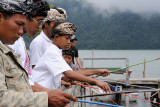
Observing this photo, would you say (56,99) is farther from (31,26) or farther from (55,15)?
(55,15)

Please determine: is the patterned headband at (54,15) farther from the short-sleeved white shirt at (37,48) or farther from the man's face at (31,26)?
the man's face at (31,26)

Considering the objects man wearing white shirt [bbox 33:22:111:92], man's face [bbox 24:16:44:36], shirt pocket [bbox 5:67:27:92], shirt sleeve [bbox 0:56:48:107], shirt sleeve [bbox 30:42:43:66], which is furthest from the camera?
shirt sleeve [bbox 30:42:43:66]

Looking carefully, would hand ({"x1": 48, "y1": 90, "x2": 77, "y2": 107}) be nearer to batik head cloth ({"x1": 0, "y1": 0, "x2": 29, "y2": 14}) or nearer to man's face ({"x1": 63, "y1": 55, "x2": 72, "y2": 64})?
batik head cloth ({"x1": 0, "y1": 0, "x2": 29, "y2": 14})

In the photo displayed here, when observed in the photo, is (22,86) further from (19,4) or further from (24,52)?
(24,52)

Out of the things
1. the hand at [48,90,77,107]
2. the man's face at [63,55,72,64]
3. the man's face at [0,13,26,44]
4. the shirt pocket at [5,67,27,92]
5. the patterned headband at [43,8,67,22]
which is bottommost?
the hand at [48,90,77,107]

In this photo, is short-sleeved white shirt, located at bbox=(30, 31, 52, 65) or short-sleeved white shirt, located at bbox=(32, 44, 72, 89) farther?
short-sleeved white shirt, located at bbox=(30, 31, 52, 65)

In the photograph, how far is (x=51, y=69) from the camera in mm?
3045

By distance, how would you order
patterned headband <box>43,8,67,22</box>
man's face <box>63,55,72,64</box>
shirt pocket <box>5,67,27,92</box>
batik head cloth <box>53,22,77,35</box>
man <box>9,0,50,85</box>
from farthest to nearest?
man's face <box>63,55,72,64</box>, patterned headband <box>43,8,67,22</box>, batik head cloth <box>53,22,77,35</box>, man <box>9,0,50,85</box>, shirt pocket <box>5,67,27,92</box>

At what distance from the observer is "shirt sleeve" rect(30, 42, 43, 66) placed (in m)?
3.60

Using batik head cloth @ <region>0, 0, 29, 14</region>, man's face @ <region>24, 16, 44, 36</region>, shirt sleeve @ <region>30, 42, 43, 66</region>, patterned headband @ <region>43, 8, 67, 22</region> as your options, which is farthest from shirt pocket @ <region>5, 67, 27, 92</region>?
patterned headband @ <region>43, 8, 67, 22</region>

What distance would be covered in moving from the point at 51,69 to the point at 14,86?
1.38 m

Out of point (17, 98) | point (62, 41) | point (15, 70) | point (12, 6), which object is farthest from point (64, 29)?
point (17, 98)

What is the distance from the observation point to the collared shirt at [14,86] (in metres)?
1.48

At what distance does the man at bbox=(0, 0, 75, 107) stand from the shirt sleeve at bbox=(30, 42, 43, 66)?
5.76 ft
